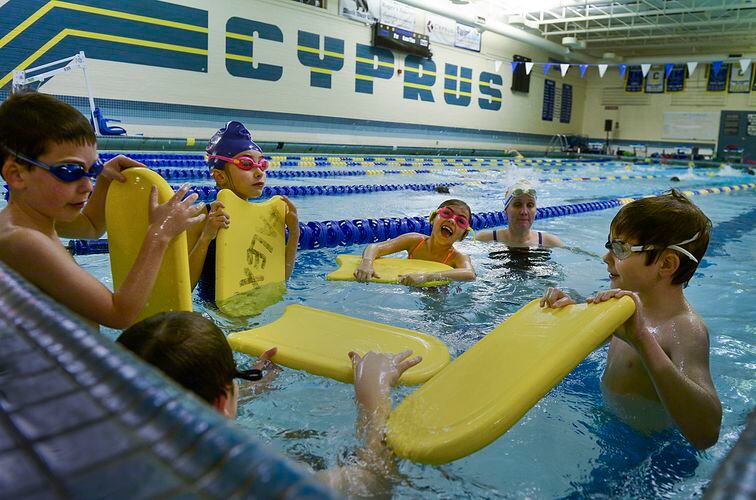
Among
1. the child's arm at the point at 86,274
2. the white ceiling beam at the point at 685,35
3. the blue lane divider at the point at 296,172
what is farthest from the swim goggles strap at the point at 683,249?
the white ceiling beam at the point at 685,35

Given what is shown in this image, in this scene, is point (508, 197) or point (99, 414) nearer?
point (99, 414)

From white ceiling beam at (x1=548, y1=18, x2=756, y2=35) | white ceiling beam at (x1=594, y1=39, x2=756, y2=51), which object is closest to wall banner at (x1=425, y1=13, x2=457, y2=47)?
white ceiling beam at (x1=548, y1=18, x2=756, y2=35)

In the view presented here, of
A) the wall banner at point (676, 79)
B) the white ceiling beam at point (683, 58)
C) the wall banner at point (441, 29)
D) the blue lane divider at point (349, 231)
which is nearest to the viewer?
the blue lane divider at point (349, 231)

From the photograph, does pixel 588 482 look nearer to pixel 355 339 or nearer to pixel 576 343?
pixel 576 343

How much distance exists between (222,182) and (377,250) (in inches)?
55.4

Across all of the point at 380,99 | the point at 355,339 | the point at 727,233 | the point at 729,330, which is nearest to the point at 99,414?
the point at 355,339

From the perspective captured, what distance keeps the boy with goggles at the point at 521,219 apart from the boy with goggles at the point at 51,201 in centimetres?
362

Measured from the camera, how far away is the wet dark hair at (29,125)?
173 centimetres

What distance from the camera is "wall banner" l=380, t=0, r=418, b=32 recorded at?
17.3 meters

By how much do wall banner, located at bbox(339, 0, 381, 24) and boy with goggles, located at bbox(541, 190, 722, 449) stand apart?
1549cm

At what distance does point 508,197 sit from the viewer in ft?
16.7

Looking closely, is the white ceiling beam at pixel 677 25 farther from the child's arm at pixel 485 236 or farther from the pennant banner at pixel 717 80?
the child's arm at pixel 485 236

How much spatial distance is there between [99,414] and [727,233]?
814 cm

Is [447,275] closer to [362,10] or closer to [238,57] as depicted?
[238,57]
